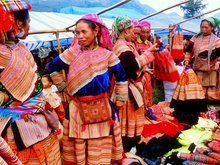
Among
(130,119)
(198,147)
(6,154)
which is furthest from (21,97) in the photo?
(198,147)

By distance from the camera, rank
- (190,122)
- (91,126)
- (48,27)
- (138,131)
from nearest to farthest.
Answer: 1. (91,126)
2. (138,131)
3. (190,122)
4. (48,27)

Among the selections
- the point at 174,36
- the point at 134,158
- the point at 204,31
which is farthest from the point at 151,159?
the point at 174,36

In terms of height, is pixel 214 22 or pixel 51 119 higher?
pixel 214 22

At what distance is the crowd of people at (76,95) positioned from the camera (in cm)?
213

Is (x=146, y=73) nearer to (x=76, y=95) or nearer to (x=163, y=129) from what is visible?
(x=163, y=129)

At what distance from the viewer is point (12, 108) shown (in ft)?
7.13

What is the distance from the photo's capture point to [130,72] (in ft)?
11.9

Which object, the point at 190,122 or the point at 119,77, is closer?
the point at 119,77

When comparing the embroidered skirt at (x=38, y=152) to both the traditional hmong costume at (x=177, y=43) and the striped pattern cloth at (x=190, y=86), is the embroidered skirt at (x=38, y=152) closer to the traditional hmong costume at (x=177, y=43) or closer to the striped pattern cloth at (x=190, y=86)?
the striped pattern cloth at (x=190, y=86)

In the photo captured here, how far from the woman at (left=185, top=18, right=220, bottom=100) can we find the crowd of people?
0.80 metres

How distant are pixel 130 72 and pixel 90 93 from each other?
883mm

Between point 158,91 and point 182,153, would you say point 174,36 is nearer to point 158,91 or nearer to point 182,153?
point 158,91

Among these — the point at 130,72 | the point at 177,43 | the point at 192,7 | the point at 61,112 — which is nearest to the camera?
the point at 61,112

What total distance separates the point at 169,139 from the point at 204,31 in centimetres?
236
